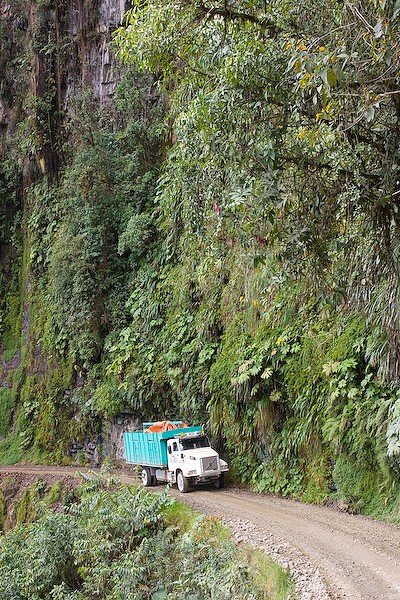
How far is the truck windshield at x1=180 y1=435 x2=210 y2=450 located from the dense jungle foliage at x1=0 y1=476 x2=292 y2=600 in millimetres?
1530

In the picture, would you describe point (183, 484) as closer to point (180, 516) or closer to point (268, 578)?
point (180, 516)

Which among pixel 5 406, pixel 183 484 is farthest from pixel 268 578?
pixel 5 406

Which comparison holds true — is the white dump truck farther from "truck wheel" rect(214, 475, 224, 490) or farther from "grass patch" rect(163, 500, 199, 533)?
"grass patch" rect(163, 500, 199, 533)

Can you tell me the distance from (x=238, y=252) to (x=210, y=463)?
5.39 metres

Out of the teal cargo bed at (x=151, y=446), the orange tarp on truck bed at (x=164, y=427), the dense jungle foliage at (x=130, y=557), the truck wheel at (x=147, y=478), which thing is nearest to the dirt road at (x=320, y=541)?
the dense jungle foliage at (x=130, y=557)

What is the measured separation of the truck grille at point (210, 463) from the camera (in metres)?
14.0

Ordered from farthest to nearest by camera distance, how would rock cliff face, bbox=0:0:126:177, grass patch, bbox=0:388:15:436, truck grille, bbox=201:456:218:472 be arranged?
rock cliff face, bbox=0:0:126:177, grass patch, bbox=0:388:15:436, truck grille, bbox=201:456:218:472

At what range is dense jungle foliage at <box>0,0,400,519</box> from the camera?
8.38 metres

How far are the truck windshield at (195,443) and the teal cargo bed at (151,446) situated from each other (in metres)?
0.40

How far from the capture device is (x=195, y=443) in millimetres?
14672

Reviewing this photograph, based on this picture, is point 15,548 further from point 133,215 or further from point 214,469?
point 133,215

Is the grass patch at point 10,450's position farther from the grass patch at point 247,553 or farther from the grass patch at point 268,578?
the grass patch at point 268,578

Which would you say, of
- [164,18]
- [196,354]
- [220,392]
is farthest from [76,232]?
[164,18]

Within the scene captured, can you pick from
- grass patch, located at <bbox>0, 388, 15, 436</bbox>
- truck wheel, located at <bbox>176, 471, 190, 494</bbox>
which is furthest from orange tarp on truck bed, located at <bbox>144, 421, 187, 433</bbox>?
grass patch, located at <bbox>0, 388, 15, 436</bbox>
